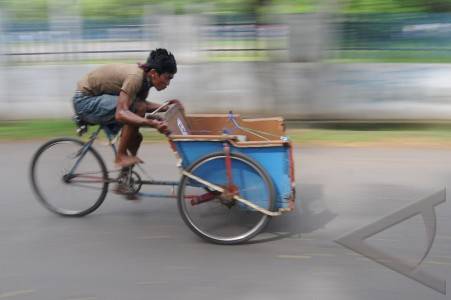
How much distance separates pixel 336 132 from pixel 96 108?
440cm

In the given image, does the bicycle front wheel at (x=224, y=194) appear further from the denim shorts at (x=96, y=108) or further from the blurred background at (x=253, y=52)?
the blurred background at (x=253, y=52)

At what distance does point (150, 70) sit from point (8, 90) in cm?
527

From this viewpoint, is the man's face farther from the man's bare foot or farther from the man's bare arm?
the man's bare foot

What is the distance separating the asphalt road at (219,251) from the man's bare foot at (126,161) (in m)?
0.53

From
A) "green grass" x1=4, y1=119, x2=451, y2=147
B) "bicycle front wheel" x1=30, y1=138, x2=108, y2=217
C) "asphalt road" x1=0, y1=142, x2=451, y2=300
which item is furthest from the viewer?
"green grass" x1=4, y1=119, x2=451, y2=147

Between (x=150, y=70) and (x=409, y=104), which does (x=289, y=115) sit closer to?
(x=409, y=104)

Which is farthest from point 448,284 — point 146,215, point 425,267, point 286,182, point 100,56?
point 100,56

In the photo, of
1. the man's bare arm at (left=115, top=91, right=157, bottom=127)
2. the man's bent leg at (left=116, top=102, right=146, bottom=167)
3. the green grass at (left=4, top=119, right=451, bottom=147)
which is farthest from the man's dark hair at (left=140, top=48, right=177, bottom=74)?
the green grass at (left=4, top=119, right=451, bottom=147)

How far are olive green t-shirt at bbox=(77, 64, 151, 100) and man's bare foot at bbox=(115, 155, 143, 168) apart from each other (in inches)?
20.3

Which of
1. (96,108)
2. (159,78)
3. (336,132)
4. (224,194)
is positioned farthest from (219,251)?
(336,132)

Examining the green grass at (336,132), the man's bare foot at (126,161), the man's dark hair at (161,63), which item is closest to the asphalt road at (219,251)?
the man's bare foot at (126,161)

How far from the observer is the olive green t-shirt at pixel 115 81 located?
448 centimetres

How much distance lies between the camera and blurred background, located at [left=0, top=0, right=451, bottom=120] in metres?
8.30

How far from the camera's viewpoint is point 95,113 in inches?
186
